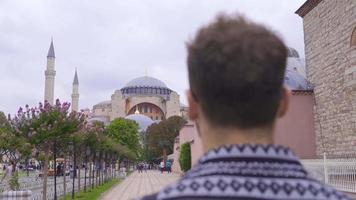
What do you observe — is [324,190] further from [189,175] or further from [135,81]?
[135,81]

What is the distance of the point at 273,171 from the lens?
133 cm

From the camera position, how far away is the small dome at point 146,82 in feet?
369

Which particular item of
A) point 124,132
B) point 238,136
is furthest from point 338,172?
point 124,132

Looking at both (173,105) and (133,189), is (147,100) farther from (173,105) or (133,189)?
(133,189)

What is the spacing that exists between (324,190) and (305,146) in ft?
74.5

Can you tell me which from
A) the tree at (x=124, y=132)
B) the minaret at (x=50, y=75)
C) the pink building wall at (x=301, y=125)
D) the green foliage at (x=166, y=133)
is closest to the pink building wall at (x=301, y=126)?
the pink building wall at (x=301, y=125)

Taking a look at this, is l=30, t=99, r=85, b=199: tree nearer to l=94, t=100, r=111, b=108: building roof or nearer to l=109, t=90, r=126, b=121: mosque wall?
l=109, t=90, r=126, b=121: mosque wall

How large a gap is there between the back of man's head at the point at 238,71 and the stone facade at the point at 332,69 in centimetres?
1798

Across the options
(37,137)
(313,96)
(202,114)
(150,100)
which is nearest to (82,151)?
(37,137)

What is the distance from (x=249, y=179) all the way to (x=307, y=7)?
2288cm

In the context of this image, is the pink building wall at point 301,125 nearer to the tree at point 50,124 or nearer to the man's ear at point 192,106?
the tree at point 50,124

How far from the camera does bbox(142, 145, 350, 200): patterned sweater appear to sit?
1.29 meters

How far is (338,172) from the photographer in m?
14.3

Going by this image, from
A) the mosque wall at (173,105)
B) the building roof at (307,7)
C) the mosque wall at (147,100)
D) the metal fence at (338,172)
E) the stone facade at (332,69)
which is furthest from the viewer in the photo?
the mosque wall at (173,105)
